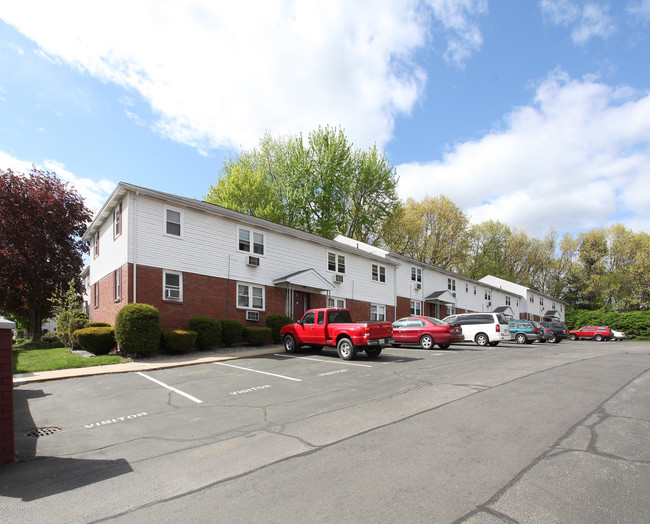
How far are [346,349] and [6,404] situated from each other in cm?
1061

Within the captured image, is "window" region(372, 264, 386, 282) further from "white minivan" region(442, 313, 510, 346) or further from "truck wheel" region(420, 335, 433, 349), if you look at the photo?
"truck wheel" region(420, 335, 433, 349)

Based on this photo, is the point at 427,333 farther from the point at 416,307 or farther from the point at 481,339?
the point at 416,307

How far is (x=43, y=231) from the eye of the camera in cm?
2453

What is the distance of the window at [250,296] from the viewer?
1970 cm

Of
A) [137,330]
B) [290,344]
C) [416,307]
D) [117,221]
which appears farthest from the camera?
[416,307]

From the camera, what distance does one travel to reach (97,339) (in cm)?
1534

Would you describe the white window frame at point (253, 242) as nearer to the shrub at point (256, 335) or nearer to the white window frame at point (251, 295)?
the white window frame at point (251, 295)

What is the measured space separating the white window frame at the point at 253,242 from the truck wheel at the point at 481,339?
520 inches

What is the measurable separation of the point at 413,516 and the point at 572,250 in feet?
233

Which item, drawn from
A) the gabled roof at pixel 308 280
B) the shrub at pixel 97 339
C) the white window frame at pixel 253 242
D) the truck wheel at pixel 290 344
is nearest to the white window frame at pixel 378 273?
the gabled roof at pixel 308 280

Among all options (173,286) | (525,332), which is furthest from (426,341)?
(525,332)

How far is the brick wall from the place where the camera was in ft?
16.4

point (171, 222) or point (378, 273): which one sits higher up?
point (171, 222)

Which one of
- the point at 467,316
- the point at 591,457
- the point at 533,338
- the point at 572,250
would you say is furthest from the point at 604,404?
the point at 572,250
